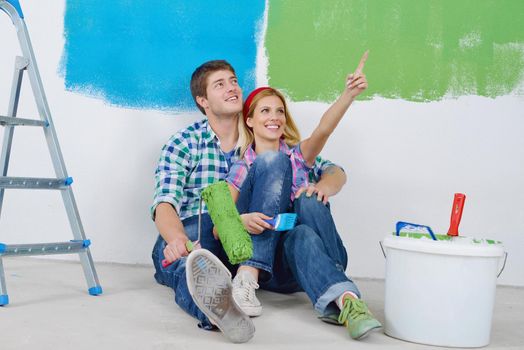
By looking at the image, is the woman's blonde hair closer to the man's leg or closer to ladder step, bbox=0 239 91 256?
the man's leg

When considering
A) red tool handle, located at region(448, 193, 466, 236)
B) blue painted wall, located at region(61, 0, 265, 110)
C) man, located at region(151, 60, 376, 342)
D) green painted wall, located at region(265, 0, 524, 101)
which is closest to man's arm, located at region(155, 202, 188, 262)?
man, located at region(151, 60, 376, 342)

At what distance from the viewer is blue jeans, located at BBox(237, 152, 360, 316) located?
1.61 metres

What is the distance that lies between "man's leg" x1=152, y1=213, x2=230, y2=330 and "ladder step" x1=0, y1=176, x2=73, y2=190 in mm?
332

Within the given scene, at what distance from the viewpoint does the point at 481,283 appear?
1.43 metres

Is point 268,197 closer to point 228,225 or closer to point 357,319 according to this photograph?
point 228,225

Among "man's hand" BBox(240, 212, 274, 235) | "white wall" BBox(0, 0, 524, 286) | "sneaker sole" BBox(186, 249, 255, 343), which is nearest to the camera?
"sneaker sole" BBox(186, 249, 255, 343)

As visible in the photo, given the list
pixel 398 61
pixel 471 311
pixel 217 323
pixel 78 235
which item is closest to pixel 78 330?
pixel 217 323

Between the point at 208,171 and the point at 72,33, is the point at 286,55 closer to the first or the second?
the point at 208,171

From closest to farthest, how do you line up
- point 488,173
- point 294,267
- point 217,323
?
point 217,323, point 294,267, point 488,173

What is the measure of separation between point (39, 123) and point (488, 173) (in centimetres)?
159

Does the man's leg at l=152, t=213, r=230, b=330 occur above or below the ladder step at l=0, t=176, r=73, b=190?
below

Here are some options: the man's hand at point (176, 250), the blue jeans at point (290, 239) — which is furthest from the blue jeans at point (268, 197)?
the man's hand at point (176, 250)

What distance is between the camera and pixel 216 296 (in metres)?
1.40

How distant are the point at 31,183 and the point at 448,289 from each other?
1138 millimetres
